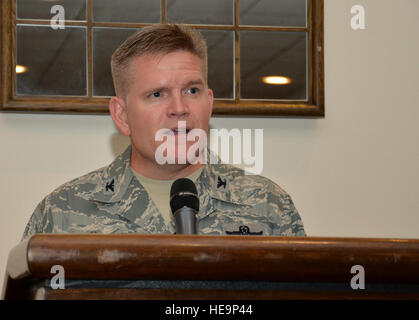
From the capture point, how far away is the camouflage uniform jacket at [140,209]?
1672 mm

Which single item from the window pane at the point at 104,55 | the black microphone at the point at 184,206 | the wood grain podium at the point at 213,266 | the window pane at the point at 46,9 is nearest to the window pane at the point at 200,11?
the window pane at the point at 104,55

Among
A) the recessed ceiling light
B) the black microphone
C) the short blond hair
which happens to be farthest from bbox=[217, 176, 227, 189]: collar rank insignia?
the recessed ceiling light

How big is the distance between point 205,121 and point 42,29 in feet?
2.39

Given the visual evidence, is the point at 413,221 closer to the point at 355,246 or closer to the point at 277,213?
the point at 277,213

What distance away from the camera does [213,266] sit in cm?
81

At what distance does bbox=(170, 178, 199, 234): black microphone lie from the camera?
1121 mm

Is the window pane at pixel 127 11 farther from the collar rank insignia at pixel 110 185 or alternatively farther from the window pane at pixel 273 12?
the collar rank insignia at pixel 110 185

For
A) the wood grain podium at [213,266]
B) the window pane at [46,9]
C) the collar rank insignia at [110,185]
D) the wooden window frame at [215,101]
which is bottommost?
the wood grain podium at [213,266]

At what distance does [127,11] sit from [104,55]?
0.16 m

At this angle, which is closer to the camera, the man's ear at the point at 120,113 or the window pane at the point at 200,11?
the man's ear at the point at 120,113

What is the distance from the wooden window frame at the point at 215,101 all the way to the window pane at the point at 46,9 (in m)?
0.02

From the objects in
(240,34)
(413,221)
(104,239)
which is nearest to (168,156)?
(240,34)

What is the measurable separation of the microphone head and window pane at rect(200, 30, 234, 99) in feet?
3.08

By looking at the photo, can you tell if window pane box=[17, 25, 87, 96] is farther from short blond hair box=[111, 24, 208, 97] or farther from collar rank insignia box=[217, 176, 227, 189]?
collar rank insignia box=[217, 176, 227, 189]
